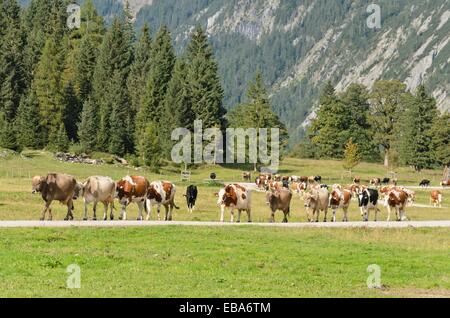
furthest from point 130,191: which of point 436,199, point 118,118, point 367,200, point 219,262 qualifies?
point 118,118

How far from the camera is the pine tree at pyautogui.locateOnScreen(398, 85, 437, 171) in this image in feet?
432

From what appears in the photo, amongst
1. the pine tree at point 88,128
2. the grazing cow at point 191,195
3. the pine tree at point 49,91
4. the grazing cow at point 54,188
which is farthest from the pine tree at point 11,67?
the grazing cow at point 54,188

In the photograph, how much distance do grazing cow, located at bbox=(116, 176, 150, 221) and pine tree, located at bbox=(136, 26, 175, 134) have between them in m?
71.6

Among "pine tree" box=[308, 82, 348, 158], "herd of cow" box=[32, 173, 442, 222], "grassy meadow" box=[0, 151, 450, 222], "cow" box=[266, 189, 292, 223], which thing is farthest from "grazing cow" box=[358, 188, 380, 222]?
"pine tree" box=[308, 82, 348, 158]

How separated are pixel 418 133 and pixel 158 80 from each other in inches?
1778

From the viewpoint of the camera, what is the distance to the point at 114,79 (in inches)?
4712

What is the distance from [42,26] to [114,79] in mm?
31186

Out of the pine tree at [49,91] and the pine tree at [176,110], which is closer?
the pine tree at [49,91]

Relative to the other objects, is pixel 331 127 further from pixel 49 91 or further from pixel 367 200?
pixel 367 200

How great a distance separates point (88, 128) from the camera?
355 feet

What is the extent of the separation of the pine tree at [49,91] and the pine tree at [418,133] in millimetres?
58459

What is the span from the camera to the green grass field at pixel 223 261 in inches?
872

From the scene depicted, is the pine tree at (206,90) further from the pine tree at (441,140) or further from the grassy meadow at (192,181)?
the pine tree at (441,140)

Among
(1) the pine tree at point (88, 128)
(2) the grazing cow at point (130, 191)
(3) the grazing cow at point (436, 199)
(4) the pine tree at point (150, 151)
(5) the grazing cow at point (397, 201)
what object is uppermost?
(1) the pine tree at point (88, 128)
